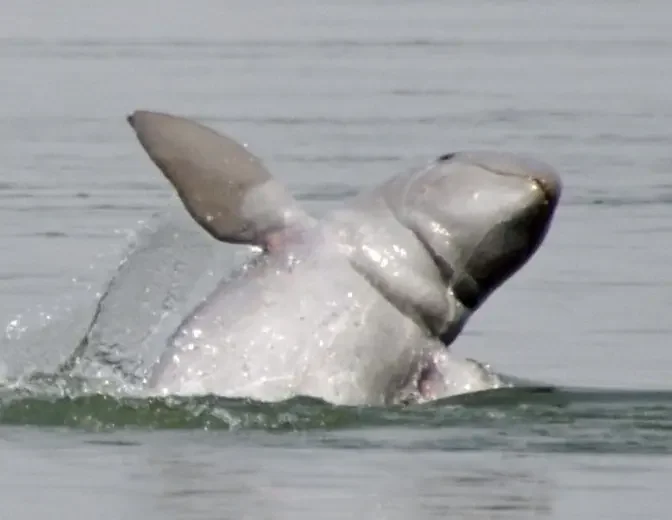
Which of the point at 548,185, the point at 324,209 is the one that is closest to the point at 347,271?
the point at 548,185

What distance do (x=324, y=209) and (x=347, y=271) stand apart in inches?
242

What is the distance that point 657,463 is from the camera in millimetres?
13867

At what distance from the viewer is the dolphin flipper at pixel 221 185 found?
15.6m

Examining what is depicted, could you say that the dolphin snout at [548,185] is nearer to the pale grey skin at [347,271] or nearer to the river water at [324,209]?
the pale grey skin at [347,271]

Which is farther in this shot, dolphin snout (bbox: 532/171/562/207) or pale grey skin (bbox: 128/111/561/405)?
dolphin snout (bbox: 532/171/562/207)

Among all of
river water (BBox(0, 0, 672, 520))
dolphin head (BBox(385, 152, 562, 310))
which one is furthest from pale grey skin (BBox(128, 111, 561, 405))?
river water (BBox(0, 0, 672, 520))

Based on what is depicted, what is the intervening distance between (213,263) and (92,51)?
55.4 feet

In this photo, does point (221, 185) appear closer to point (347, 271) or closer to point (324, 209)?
point (347, 271)

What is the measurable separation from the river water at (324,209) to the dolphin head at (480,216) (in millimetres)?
791

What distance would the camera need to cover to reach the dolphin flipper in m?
15.6

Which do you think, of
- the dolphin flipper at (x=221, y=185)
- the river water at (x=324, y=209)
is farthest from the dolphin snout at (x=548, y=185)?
the dolphin flipper at (x=221, y=185)

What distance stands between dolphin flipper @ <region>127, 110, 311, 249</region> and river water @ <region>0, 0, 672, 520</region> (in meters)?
1.12

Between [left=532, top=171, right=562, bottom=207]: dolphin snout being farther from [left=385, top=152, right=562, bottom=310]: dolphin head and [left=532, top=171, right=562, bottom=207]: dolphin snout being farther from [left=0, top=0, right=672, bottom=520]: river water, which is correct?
[left=0, top=0, right=672, bottom=520]: river water

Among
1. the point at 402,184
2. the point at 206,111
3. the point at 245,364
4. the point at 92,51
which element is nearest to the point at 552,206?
the point at 402,184
